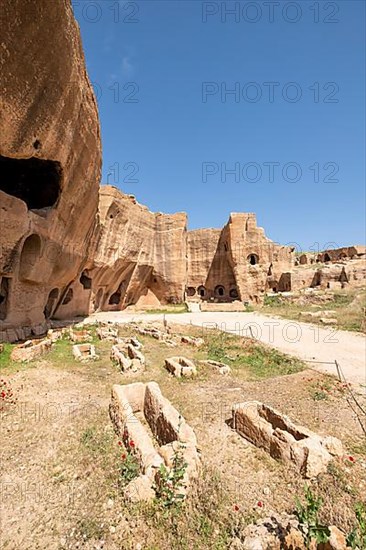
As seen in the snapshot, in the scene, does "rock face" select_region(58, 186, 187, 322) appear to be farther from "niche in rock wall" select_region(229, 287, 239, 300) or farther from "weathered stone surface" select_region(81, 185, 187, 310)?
"niche in rock wall" select_region(229, 287, 239, 300)

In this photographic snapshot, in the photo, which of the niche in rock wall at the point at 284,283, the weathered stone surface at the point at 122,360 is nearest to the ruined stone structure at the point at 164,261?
the niche in rock wall at the point at 284,283

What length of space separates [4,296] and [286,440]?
13233mm

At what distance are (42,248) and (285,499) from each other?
1364 centimetres

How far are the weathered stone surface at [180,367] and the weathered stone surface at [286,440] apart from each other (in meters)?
3.41

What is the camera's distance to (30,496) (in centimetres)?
413

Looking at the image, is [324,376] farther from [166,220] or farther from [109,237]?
[166,220]

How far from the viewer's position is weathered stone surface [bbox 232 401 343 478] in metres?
4.41

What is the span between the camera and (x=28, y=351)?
423 inches

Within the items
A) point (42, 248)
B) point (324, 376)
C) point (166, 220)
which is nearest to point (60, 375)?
point (42, 248)

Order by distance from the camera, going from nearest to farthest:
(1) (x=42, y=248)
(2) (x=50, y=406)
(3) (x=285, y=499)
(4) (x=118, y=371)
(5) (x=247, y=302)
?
(3) (x=285, y=499) < (2) (x=50, y=406) < (4) (x=118, y=371) < (1) (x=42, y=248) < (5) (x=247, y=302)

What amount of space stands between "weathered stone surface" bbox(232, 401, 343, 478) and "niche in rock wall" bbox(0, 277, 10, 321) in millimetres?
11761

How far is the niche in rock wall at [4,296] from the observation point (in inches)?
503

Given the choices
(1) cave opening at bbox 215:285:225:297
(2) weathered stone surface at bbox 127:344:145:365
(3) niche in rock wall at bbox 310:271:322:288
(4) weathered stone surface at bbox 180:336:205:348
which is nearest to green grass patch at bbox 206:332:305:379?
(4) weathered stone surface at bbox 180:336:205:348

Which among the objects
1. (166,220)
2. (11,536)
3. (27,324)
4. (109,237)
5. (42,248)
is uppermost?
(166,220)
